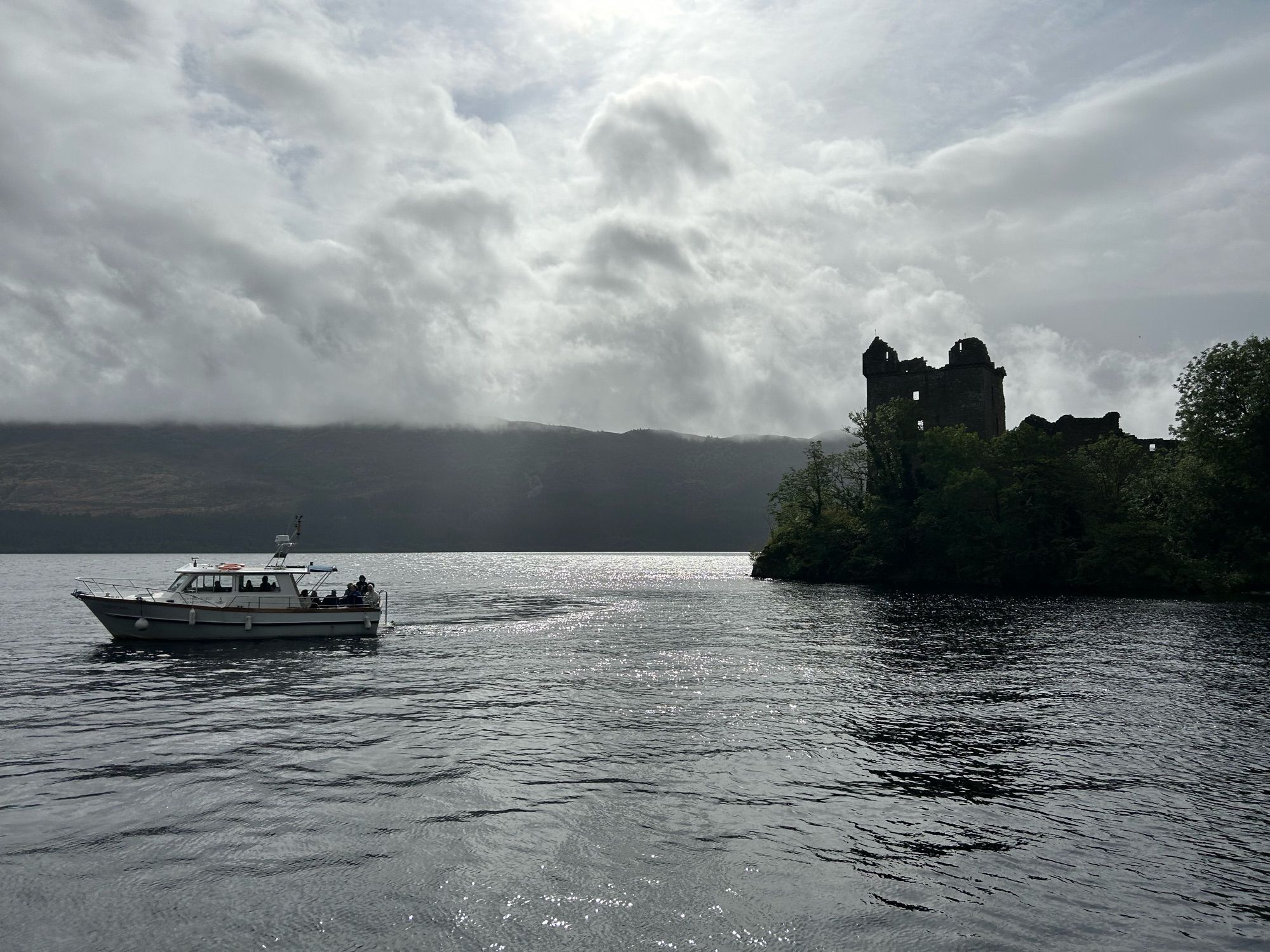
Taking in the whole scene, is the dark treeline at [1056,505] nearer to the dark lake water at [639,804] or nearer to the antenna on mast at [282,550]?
the dark lake water at [639,804]

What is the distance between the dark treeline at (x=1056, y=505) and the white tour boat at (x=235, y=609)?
7551 centimetres

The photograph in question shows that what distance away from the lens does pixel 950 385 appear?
4966 inches

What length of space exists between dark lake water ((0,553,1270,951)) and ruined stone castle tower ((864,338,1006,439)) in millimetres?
87137

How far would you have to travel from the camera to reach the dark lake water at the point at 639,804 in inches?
506

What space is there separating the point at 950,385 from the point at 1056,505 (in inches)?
1345

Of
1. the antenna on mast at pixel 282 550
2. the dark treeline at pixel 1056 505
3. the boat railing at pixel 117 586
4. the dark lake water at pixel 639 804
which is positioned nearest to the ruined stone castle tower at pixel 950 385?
the dark treeline at pixel 1056 505

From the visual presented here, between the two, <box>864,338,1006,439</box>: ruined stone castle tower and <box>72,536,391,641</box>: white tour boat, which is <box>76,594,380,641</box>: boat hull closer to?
<box>72,536,391,641</box>: white tour boat

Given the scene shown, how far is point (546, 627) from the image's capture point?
2440 inches

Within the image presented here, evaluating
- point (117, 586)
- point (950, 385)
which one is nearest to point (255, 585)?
point (117, 586)

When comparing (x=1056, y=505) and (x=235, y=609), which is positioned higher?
(x=1056, y=505)

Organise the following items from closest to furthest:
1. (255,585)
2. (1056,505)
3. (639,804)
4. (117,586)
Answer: (639,804)
(255,585)
(1056,505)
(117,586)

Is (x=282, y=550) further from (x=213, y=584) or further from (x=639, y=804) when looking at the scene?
(x=639, y=804)

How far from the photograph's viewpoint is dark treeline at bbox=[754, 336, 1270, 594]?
79125mm

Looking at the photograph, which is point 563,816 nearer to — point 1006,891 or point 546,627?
point 1006,891
